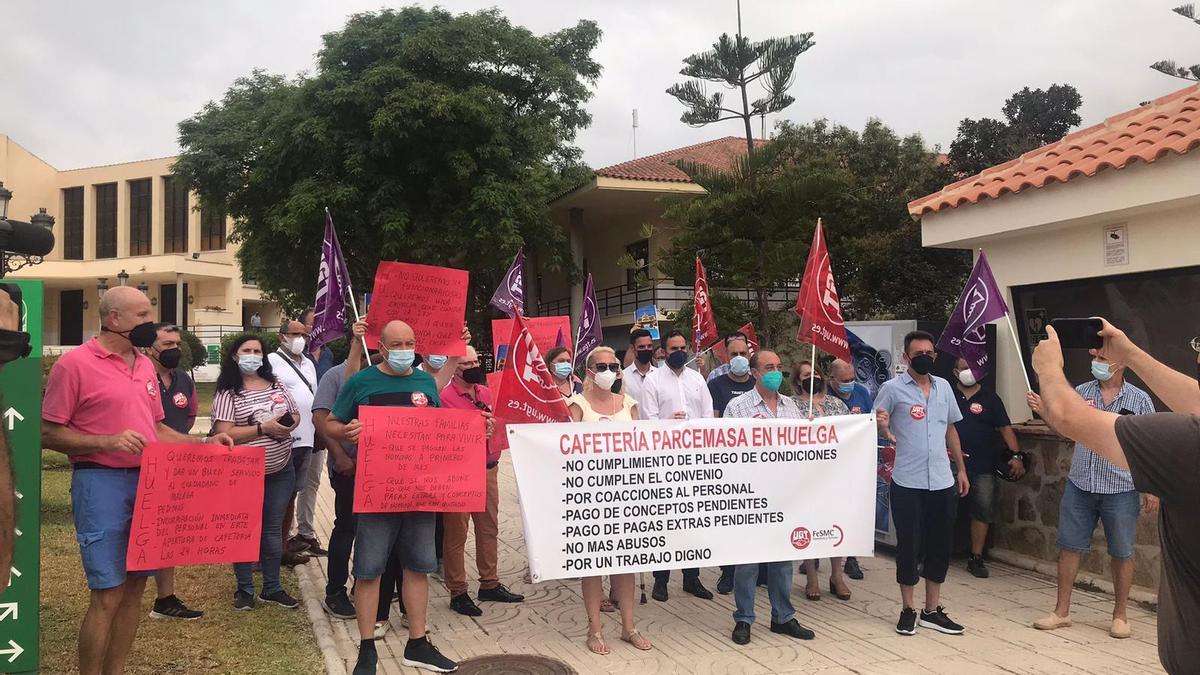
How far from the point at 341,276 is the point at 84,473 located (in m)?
2.70

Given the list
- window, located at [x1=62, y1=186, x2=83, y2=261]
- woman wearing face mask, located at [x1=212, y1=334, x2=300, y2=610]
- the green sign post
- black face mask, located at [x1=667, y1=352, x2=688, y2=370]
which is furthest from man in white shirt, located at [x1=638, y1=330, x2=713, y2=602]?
window, located at [x1=62, y1=186, x2=83, y2=261]

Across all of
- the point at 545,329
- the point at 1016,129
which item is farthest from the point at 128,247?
the point at 545,329

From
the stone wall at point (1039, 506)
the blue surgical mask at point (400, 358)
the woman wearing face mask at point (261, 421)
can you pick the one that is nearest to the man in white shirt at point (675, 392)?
the blue surgical mask at point (400, 358)

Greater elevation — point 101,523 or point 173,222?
point 173,222

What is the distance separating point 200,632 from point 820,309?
16.2 feet

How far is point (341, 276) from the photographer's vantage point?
6.45 meters

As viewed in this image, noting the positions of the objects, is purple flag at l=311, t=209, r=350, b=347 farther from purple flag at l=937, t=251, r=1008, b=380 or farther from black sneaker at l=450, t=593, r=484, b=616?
purple flag at l=937, t=251, r=1008, b=380

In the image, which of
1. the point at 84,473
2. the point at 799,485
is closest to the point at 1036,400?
the point at 799,485

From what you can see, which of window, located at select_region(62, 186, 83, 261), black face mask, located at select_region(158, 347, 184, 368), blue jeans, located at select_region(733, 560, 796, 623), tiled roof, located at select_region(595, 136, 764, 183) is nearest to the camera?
blue jeans, located at select_region(733, 560, 796, 623)

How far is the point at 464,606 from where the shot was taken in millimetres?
6016

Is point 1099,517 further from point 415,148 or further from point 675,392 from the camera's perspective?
point 415,148

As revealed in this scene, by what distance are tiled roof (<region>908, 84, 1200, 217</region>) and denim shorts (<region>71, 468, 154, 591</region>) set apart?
7.31 m

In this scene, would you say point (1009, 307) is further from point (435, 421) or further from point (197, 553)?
point (197, 553)

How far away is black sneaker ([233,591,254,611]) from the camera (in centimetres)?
589
